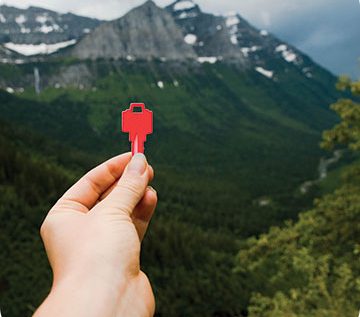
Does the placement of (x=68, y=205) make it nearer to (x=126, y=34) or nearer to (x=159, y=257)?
(x=159, y=257)

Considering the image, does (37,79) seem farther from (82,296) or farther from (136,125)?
(82,296)

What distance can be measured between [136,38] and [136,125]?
198292 millimetres

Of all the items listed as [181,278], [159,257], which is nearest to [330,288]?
[181,278]

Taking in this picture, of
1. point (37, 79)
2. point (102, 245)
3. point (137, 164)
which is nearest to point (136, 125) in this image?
point (137, 164)

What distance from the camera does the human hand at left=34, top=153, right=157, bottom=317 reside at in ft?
5.80

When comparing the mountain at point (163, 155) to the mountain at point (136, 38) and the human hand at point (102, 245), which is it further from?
the human hand at point (102, 245)

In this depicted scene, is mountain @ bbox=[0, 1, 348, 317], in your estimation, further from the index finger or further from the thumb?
the thumb

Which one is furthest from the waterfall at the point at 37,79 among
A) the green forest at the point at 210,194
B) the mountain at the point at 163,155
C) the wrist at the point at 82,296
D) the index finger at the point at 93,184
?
the wrist at the point at 82,296

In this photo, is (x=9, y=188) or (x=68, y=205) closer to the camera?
(x=68, y=205)

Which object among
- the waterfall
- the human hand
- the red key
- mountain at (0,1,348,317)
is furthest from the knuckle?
the waterfall

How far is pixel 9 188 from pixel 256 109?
150339 millimetres

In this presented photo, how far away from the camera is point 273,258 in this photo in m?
10.3

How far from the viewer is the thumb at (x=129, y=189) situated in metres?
2.15

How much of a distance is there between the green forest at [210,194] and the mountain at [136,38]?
13183mm
